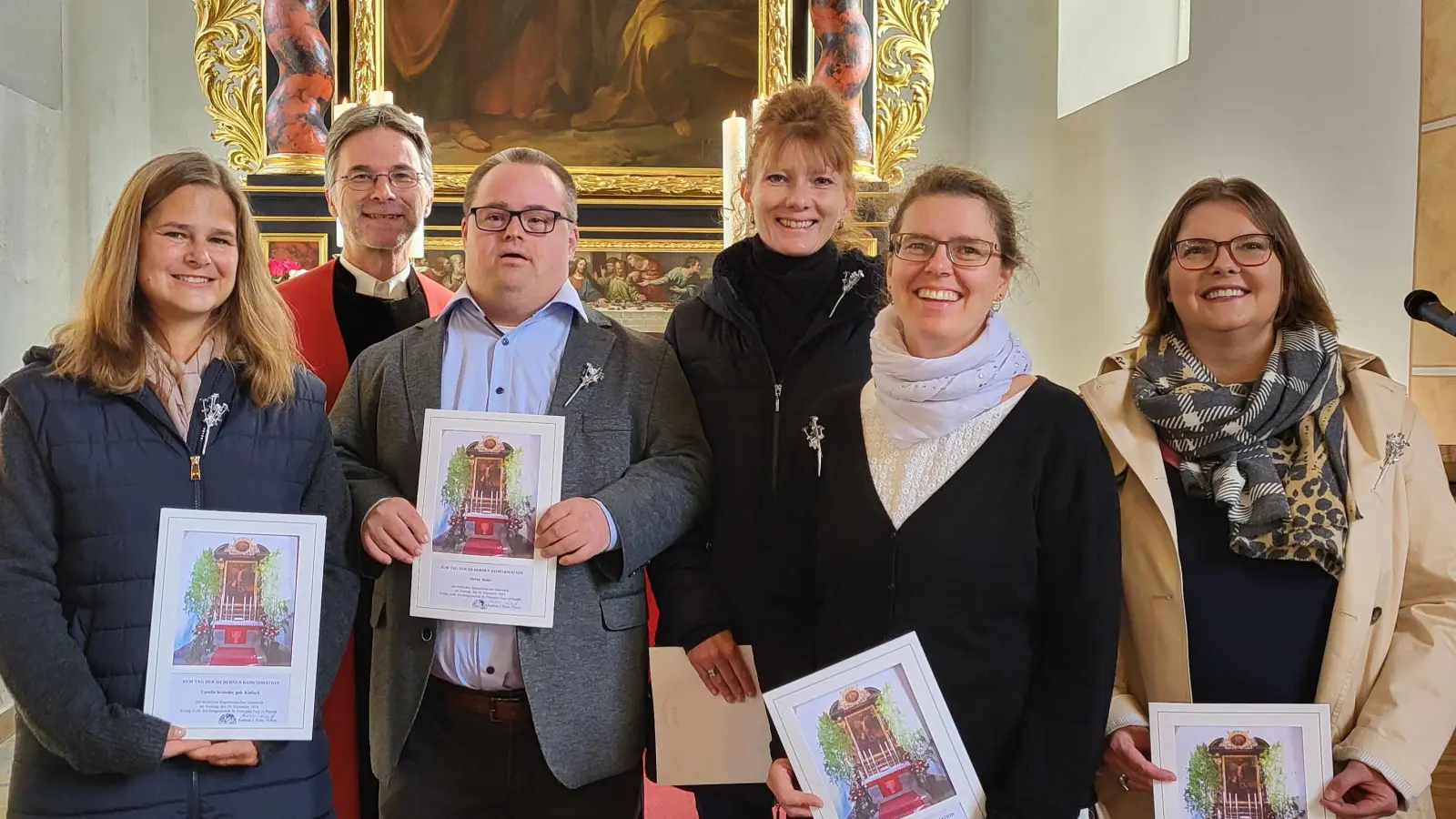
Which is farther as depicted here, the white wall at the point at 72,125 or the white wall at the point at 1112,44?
the white wall at the point at 1112,44

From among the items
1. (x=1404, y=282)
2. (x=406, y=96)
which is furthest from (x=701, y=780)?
(x=406, y=96)

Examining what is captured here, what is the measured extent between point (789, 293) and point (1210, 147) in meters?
4.43

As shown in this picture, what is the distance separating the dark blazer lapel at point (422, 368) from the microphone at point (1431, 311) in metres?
1.90

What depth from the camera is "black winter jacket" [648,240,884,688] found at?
2.17 metres

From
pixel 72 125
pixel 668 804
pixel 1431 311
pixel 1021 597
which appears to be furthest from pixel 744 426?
pixel 72 125

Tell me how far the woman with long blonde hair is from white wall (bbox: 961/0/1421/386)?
4.86 ft

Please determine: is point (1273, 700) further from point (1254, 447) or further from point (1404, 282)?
point (1404, 282)

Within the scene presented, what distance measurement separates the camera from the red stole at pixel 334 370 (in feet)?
8.31

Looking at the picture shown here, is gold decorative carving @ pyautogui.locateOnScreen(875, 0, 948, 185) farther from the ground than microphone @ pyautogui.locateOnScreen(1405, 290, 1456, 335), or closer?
farther from the ground

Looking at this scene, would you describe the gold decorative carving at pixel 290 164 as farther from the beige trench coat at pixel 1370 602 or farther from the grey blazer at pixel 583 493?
the beige trench coat at pixel 1370 602

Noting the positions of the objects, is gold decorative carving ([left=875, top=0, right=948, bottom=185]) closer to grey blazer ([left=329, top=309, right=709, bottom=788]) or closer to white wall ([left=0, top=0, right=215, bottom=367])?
white wall ([left=0, top=0, right=215, bottom=367])

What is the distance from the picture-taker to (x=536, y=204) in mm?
2211

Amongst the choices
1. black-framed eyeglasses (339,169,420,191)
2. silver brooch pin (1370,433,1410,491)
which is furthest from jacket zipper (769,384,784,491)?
black-framed eyeglasses (339,169,420,191)

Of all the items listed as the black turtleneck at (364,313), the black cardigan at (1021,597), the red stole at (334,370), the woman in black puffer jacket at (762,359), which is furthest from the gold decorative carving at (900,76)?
the black cardigan at (1021,597)
